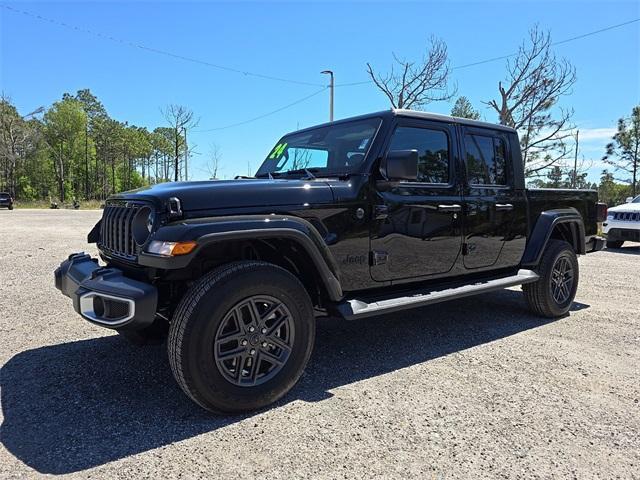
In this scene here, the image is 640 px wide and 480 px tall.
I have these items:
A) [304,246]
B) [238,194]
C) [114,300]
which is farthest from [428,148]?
[114,300]

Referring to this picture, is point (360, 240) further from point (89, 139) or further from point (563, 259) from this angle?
point (89, 139)

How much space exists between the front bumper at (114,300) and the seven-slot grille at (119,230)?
19 centimetres

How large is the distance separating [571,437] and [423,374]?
106cm

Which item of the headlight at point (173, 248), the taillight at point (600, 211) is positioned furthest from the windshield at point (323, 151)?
the taillight at point (600, 211)

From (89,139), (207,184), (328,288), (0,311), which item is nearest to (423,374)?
(328,288)

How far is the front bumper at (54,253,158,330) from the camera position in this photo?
97.2 inches

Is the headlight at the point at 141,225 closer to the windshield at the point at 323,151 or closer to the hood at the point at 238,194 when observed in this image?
the hood at the point at 238,194

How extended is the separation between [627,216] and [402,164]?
10.6 metres

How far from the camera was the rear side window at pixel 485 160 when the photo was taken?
4.28 m

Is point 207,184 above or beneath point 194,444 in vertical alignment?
above

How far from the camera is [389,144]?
11.7 ft

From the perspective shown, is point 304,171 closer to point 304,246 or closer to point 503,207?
point 304,246

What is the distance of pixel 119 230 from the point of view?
3.07 m

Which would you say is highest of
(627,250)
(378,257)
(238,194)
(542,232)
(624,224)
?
(238,194)
